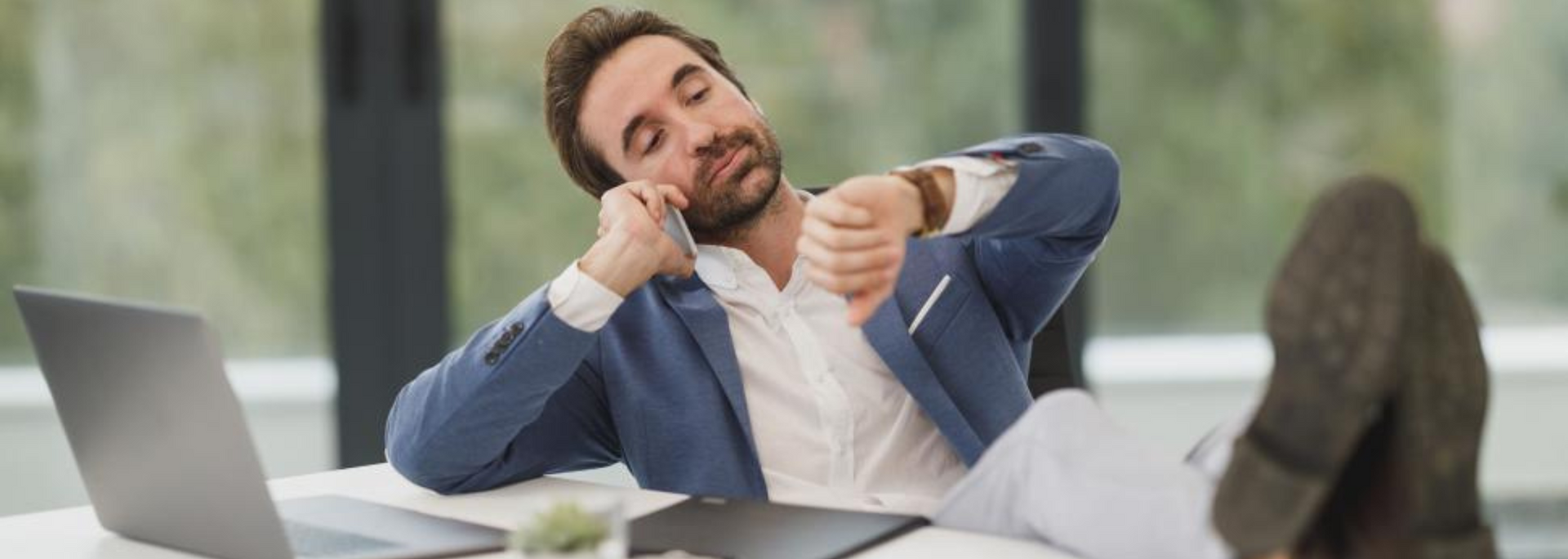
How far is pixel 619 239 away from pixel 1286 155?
2418 millimetres

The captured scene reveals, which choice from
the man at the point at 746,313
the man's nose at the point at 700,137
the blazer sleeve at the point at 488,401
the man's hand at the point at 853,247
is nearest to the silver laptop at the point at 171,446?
the blazer sleeve at the point at 488,401

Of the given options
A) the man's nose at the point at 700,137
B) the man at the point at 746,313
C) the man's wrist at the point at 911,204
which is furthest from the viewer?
the man's nose at the point at 700,137

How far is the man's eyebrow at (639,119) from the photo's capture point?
7.57 ft

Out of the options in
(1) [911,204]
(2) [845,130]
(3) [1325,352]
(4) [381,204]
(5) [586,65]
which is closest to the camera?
(3) [1325,352]

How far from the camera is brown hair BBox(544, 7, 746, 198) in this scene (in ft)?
7.74

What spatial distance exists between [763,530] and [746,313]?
1.92ft

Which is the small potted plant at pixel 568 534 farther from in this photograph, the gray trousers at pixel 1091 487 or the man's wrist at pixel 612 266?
the man's wrist at pixel 612 266

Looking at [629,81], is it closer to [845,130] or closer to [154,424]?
[154,424]

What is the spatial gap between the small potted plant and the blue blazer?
61 cm

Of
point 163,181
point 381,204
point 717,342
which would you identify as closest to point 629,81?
point 717,342

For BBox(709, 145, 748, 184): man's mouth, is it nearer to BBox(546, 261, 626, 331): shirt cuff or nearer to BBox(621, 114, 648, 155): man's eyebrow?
BBox(621, 114, 648, 155): man's eyebrow

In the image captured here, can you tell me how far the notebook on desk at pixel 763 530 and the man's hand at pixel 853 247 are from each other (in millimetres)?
195

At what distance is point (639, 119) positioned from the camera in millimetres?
2305

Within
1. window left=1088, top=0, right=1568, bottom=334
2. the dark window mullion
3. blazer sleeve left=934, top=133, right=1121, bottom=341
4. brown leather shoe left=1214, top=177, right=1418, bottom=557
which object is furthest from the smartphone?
window left=1088, top=0, right=1568, bottom=334
